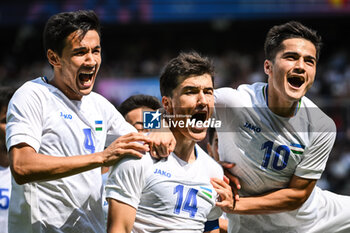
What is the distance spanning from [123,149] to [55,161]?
42 centimetres

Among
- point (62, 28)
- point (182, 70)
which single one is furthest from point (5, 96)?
point (182, 70)

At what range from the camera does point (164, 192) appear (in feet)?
10.9

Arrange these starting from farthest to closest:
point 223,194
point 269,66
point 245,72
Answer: point 245,72 → point 269,66 → point 223,194

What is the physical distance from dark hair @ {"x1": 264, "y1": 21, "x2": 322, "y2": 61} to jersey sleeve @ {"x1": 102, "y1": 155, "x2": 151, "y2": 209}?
1670 mm

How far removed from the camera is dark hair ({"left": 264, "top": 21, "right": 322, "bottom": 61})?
13.6ft

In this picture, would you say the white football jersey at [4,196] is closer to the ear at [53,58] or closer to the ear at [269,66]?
the ear at [53,58]

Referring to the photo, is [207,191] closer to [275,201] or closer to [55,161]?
[275,201]

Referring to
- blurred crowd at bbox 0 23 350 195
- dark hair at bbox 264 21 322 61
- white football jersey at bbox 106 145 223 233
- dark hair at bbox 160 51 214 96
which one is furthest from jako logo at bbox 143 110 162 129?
blurred crowd at bbox 0 23 350 195

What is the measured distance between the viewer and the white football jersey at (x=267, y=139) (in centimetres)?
411

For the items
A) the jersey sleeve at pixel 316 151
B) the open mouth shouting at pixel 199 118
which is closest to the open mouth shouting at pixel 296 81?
the jersey sleeve at pixel 316 151

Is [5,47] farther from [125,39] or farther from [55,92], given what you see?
[55,92]

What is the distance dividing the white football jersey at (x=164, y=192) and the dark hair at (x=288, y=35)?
1313 millimetres

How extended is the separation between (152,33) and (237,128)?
14.9m

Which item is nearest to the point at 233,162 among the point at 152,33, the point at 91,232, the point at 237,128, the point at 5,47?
the point at 237,128
